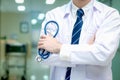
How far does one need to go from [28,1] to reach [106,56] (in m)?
2.15

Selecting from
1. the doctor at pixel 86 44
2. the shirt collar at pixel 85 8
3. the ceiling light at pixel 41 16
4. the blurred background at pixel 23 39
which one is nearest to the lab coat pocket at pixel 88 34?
the doctor at pixel 86 44

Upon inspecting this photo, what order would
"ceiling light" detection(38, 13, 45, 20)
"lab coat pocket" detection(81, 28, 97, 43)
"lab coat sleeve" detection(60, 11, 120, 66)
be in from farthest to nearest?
"ceiling light" detection(38, 13, 45, 20), "lab coat pocket" detection(81, 28, 97, 43), "lab coat sleeve" detection(60, 11, 120, 66)

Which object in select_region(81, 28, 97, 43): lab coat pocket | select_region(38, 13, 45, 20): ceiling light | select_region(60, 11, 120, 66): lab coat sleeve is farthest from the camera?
select_region(38, 13, 45, 20): ceiling light

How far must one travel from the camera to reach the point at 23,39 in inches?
374

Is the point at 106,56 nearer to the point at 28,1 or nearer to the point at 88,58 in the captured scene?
the point at 88,58

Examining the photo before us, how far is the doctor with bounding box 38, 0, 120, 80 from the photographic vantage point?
1444mm

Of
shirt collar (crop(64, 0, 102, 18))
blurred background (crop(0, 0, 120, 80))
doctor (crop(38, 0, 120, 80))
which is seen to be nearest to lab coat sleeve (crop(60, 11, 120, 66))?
doctor (crop(38, 0, 120, 80))

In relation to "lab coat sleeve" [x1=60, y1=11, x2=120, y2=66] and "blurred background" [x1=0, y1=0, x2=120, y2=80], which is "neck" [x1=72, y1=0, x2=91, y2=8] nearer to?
"lab coat sleeve" [x1=60, y1=11, x2=120, y2=66]

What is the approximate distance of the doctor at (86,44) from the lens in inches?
56.9

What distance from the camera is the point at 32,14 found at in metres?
3.88

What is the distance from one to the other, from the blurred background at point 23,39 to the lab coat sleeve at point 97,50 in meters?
0.94

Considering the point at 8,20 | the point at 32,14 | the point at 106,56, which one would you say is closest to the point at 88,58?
the point at 106,56

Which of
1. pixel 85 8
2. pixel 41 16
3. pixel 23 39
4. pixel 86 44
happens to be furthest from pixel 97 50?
pixel 23 39

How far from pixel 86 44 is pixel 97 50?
8 centimetres
